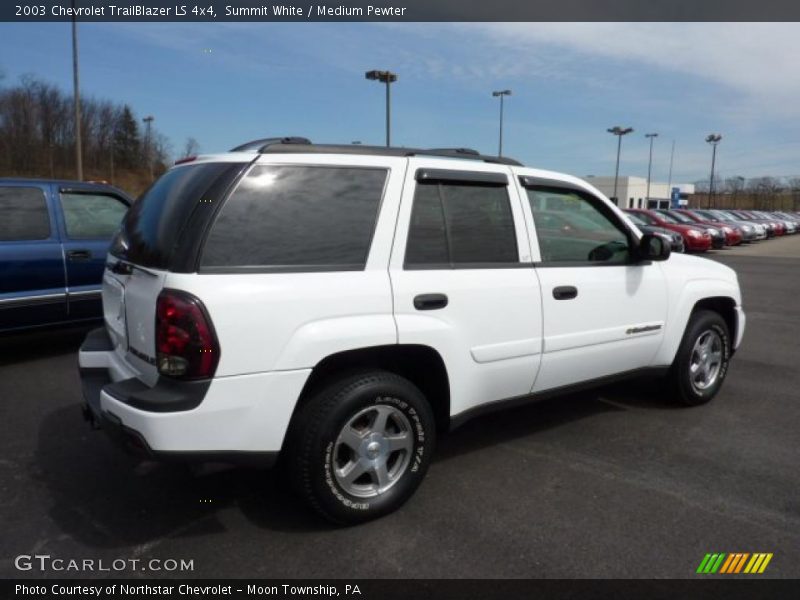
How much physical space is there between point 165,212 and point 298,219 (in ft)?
2.21

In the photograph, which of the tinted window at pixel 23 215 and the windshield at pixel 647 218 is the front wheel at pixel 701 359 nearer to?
the tinted window at pixel 23 215

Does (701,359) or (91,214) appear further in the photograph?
(91,214)

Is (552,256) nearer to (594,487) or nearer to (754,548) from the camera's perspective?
(594,487)

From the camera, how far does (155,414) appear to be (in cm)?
250

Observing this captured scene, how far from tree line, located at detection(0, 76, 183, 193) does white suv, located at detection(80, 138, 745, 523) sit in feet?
214

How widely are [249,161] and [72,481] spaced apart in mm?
2121

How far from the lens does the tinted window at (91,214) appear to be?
20.0 feet

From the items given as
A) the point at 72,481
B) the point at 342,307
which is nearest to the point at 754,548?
the point at 342,307

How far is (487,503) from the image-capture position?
10.6 feet

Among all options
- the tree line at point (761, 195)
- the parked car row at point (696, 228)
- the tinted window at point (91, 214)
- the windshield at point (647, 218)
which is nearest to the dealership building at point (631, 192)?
the tree line at point (761, 195)

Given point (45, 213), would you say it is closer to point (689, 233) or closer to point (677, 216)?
point (689, 233)

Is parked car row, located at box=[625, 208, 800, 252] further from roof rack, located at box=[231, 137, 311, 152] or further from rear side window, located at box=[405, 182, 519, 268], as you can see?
roof rack, located at box=[231, 137, 311, 152]

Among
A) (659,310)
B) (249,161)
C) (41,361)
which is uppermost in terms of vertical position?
(249,161)

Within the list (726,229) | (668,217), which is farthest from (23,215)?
(726,229)
